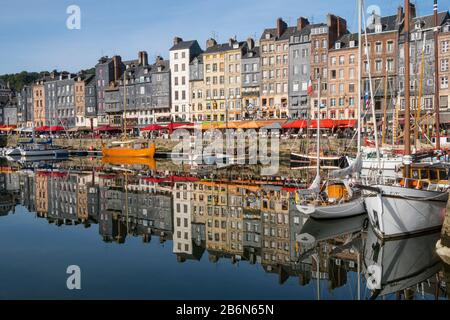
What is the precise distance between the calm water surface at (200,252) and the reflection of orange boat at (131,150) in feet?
109

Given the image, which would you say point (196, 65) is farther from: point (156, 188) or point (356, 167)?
point (356, 167)

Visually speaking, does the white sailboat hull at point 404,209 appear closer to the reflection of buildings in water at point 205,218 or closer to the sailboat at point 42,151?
the reflection of buildings in water at point 205,218

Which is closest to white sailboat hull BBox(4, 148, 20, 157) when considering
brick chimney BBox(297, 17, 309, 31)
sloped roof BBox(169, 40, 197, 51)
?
sloped roof BBox(169, 40, 197, 51)

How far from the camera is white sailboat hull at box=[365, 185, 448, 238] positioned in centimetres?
1827

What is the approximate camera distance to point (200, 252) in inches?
763

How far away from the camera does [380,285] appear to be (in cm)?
1506

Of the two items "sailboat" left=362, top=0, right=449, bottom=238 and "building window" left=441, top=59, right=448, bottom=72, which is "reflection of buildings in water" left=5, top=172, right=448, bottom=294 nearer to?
"sailboat" left=362, top=0, right=449, bottom=238

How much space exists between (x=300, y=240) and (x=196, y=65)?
69.4 m

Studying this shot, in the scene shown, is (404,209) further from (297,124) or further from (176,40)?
(176,40)

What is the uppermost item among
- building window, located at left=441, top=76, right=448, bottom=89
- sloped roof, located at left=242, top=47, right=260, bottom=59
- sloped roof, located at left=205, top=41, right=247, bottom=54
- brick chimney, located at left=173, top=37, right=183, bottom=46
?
brick chimney, located at left=173, top=37, right=183, bottom=46

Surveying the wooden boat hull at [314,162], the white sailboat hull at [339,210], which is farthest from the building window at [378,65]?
the white sailboat hull at [339,210]

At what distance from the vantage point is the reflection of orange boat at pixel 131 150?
66438mm

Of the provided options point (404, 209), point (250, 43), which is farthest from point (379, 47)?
point (404, 209)
